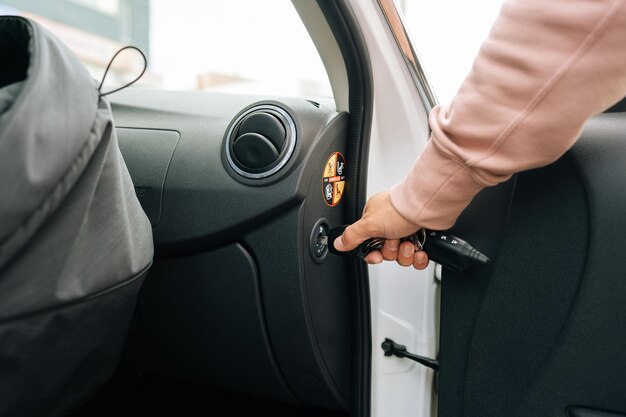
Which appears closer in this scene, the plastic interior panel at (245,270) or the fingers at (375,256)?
the fingers at (375,256)

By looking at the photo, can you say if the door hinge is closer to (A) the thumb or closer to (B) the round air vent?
(A) the thumb

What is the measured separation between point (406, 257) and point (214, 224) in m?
0.35

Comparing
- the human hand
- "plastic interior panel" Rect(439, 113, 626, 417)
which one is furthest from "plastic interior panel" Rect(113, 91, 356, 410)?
"plastic interior panel" Rect(439, 113, 626, 417)

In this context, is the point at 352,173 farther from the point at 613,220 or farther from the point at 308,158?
the point at 613,220

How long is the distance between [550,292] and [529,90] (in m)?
0.32

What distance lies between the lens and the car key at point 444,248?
72cm

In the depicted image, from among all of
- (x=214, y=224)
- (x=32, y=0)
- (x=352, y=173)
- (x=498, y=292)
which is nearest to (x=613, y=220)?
(x=498, y=292)

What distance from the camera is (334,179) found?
0.92 m

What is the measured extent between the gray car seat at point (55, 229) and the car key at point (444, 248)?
0.34 metres

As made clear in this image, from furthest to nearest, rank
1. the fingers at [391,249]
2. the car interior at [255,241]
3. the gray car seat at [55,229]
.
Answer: the car interior at [255,241]
the fingers at [391,249]
the gray car seat at [55,229]

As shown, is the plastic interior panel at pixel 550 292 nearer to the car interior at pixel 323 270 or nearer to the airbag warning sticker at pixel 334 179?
the car interior at pixel 323 270

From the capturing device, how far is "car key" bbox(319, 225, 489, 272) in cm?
72

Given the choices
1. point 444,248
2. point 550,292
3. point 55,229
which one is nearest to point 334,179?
point 444,248

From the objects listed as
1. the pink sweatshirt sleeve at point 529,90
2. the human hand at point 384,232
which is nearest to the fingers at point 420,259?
the human hand at point 384,232
